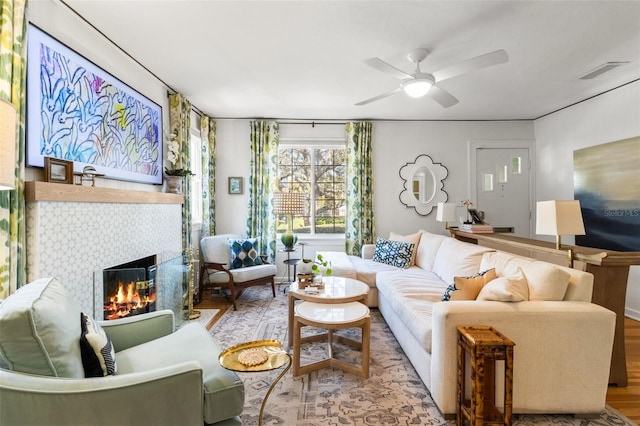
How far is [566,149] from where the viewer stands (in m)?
4.44

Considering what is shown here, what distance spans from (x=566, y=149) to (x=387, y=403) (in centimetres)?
450

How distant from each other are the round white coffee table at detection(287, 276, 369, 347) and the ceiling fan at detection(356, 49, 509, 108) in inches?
70.5

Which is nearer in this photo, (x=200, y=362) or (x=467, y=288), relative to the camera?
(x=200, y=362)

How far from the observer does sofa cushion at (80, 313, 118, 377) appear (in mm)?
1309

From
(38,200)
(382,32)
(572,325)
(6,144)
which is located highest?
(382,32)

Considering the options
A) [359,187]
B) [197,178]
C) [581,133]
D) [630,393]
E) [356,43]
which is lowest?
[630,393]

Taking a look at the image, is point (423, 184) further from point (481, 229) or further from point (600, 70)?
point (600, 70)

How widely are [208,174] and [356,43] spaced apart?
298 cm

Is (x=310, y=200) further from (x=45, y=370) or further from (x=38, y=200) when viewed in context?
(x=45, y=370)

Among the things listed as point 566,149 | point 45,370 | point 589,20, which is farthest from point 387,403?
point 566,149

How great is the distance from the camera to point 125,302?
2580 millimetres

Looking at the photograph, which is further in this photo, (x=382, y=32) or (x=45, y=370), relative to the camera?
(x=382, y=32)

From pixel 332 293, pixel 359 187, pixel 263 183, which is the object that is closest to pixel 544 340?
pixel 332 293

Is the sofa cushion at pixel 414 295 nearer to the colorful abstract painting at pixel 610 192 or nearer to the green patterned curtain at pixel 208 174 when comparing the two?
the colorful abstract painting at pixel 610 192
